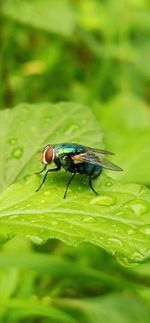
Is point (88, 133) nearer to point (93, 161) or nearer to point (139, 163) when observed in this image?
point (93, 161)

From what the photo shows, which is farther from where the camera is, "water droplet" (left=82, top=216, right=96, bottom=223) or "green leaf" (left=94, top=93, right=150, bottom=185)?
"green leaf" (left=94, top=93, right=150, bottom=185)

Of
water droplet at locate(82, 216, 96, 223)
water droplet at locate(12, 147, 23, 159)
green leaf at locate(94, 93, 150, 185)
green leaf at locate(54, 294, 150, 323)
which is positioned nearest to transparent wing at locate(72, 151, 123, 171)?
water droplet at locate(12, 147, 23, 159)

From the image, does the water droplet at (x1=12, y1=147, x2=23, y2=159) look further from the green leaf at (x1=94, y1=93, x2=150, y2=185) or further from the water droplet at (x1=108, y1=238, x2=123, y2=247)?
the green leaf at (x1=94, y1=93, x2=150, y2=185)

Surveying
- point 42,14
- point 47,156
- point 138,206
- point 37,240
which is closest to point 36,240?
point 37,240

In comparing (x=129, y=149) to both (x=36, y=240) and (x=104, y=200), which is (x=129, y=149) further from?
(x=36, y=240)

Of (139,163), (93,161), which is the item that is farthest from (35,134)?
(139,163)

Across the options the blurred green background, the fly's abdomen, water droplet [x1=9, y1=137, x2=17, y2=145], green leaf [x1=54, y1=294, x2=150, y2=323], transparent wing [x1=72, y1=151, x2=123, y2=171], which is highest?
water droplet [x1=9, y1=137, x2=17, y2=145]

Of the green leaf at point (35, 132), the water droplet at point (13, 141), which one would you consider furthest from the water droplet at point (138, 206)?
the water droplet at point (13, 141)

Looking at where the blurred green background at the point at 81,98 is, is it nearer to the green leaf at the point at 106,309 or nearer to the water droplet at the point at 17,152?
the green leaf at the point at 106,309
